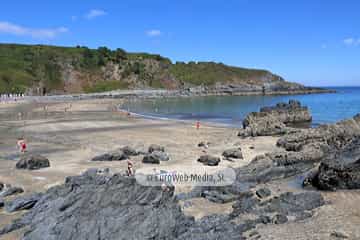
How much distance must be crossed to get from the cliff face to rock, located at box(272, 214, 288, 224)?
393 ft

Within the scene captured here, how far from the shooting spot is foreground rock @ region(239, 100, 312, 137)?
31.1 metres

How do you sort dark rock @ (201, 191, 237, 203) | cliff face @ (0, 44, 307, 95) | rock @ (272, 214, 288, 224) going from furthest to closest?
1. cliff face @ (0, 44, 307, 95)
2. dark rock @ (201, 191, 237, 203)
3. rock @ (272, 214, 288, 224)

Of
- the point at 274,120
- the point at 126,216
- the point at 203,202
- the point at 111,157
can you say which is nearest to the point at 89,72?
the point at 274,120

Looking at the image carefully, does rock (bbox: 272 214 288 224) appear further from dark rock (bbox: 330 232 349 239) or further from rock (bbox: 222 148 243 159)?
rock (bbox: 222 148 243 159)

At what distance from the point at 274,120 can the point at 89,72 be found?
12448 centimetres

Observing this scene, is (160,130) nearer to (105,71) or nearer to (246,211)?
(246,211)

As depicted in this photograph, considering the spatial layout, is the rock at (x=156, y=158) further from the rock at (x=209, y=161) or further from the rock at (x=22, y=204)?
the rock at (x=22, y=204)

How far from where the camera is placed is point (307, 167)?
1711cm

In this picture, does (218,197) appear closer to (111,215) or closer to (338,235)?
(338,235)

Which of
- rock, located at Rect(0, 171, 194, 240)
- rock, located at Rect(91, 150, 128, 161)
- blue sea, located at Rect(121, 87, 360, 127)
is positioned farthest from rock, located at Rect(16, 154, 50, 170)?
blue sea, located at Rect(121, 87, 360, 127)

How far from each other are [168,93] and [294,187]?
424 feet

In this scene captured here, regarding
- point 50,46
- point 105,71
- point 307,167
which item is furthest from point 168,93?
point 307,167

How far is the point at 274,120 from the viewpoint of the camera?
33938 mm

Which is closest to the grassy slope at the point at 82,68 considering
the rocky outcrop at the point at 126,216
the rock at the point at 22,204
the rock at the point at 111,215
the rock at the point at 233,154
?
the rock at the point at 233,154
